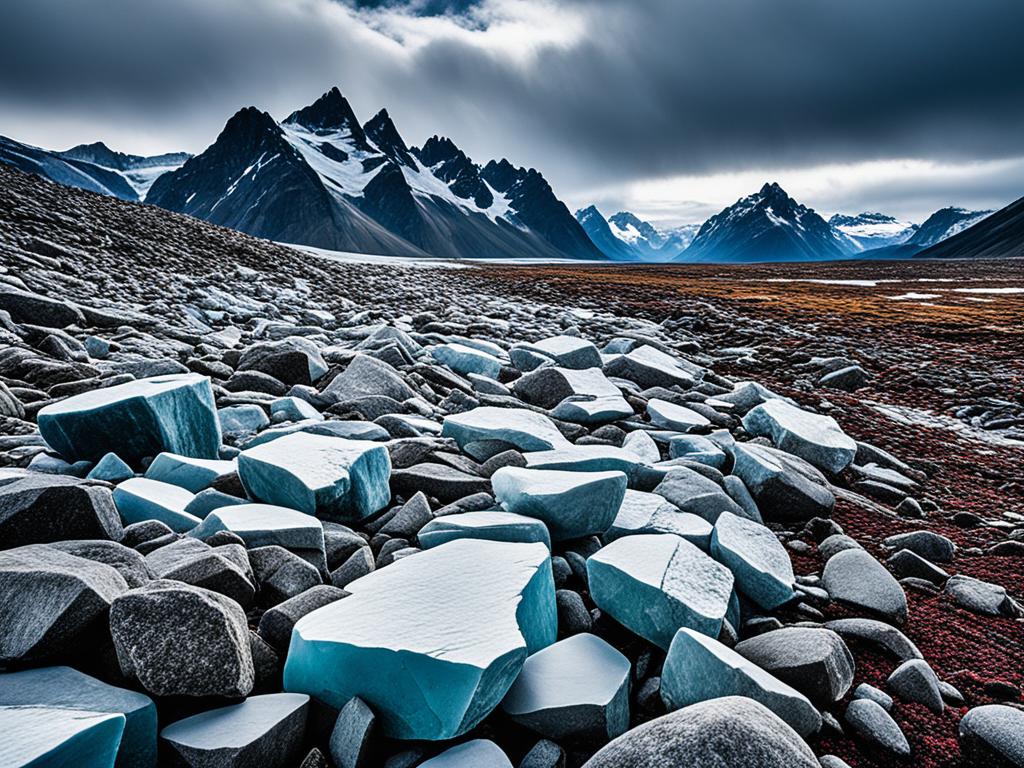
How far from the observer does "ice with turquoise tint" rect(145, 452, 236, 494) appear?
2.66 metres

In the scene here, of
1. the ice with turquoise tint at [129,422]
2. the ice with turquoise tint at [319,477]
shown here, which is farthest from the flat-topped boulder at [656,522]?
the ice with turquoise tint at [129,422]

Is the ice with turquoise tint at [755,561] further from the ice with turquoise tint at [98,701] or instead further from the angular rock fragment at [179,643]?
the ice with turquoise tint at [98,701]

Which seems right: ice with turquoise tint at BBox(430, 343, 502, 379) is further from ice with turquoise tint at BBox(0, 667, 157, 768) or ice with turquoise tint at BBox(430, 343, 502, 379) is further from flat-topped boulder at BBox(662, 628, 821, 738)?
ice with turquoise tint at BBox(0, 667, 157, 768)

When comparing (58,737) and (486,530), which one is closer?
(58,737)

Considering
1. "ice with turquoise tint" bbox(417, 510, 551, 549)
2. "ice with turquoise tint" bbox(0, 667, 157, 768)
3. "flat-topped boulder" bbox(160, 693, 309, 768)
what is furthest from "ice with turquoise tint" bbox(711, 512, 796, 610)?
"ice with turquoise tint" bbox(0, 667, 157, 768)

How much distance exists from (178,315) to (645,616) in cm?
761

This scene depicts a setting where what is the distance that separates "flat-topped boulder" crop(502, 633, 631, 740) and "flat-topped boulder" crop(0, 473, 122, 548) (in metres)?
1.58

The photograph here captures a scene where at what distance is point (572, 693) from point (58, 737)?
1215 millimetres

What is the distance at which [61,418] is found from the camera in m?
2.67

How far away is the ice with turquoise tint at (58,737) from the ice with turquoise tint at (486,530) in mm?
1261

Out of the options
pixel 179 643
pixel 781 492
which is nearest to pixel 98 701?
pixel 179 643

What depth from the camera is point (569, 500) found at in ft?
7.87

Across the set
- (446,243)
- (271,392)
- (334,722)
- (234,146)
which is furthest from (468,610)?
(234,146)

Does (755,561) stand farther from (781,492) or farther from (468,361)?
(468,361)
